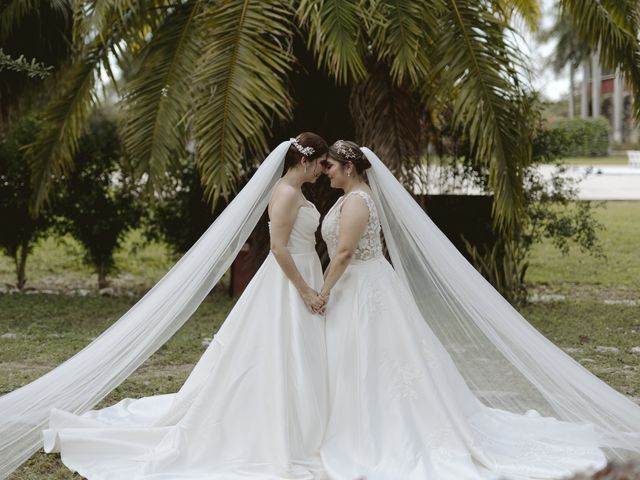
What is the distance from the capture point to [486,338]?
5.32 meters

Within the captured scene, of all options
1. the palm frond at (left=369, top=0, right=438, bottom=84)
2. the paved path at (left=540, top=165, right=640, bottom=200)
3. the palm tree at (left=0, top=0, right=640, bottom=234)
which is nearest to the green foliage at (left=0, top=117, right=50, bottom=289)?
the palm tree at (left=0, top=0, right=640, bottom=234)

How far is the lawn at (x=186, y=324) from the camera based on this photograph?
23.0ft

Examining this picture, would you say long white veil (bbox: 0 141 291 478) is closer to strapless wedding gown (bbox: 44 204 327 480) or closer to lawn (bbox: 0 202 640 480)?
strapless wedding gown (bbox: 44 204 327 480)

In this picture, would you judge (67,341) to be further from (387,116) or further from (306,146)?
(306,146)

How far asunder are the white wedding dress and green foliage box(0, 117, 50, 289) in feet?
21.3

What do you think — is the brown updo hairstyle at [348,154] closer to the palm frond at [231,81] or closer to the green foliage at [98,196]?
the palm frond at [231,81]

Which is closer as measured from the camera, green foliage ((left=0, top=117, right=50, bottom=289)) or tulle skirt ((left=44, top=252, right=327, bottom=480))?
tulle skirt ((left=44, top=252, right=327, bottom=480))

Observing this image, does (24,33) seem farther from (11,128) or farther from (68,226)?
(68,226)

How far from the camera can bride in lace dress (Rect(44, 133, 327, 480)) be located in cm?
485

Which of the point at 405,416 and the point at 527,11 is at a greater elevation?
the point at 527,11

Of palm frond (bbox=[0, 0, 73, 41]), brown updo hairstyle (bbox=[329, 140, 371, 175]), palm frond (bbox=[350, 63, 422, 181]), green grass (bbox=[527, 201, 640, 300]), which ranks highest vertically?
palm frond (bbox=[0, 0, 73, 41])

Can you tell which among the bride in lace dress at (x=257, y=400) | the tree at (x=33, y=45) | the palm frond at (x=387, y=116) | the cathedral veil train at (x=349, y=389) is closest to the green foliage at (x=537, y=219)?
the palm frond at (x=387, y=116)

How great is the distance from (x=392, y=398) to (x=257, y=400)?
2.42ft

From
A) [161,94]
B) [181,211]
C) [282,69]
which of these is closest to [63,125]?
[161,94]
